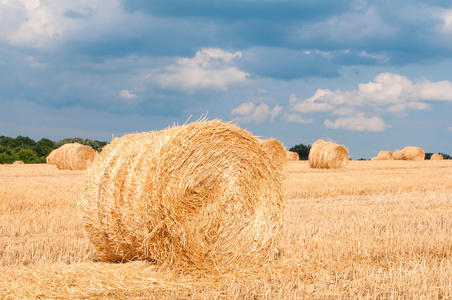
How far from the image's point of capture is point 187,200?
542 centimetres

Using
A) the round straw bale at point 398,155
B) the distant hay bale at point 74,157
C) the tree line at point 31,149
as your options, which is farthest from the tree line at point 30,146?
the round straw bale at point 398,155

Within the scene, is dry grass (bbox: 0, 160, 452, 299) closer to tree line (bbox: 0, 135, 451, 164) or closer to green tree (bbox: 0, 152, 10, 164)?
green tree (bbox: 0, 152, 10, 164)

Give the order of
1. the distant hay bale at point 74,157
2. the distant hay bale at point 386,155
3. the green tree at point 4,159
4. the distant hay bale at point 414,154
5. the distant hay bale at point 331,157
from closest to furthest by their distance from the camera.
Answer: the distant hay bale at point 74,157
the distant hay bale at point 331,157
the distant hay bale at point 414,154
the green tree at point 4,159
the distant hay bale at point 386,155

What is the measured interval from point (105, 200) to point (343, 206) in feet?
19.8

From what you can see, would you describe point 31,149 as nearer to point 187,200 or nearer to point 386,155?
point 386,155

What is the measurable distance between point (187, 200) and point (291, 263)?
1.53 m

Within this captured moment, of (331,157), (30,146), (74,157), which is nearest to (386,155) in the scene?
(331,157)

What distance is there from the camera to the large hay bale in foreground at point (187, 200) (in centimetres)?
527

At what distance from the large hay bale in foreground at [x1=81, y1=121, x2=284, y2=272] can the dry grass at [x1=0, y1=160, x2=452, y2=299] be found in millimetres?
290

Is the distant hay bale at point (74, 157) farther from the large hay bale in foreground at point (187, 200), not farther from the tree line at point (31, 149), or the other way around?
the tree line at point (31, 149)

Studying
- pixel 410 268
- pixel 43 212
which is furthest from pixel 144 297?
pixel 43 212

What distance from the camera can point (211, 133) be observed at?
5.93 meters

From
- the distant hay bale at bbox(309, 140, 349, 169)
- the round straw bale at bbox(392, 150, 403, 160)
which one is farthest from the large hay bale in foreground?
the round straw bale at bbox(392, 150, 403, 160)

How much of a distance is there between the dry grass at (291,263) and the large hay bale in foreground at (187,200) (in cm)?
29
